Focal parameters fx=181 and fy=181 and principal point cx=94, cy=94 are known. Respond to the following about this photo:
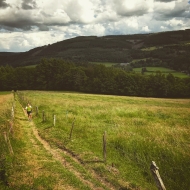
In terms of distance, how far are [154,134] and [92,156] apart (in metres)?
5.31

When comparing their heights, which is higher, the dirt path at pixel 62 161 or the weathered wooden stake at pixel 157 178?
the weathered wooden stake at pixel 157 178

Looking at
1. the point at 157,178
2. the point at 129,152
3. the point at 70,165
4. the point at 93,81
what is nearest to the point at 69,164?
the point at 70,165

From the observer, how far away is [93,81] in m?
81.3

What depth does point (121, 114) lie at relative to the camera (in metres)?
22.7

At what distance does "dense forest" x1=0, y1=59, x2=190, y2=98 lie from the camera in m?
74.2

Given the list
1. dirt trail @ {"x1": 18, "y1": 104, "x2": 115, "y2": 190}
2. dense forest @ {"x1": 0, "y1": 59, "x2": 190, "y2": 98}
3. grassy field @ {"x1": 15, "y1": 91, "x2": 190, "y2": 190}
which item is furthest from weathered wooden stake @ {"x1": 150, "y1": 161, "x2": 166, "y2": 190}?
dense forest @ {"x1": 0, "y1": 59, "x2": 190, "y2": 98}

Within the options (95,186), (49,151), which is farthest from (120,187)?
(49,151)

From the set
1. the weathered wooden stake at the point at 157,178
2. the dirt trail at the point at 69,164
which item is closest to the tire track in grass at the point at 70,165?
the dirt trail at the point at 69,164

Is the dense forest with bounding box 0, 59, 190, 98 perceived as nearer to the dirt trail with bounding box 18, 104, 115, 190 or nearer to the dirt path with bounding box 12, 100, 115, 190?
the dirt path with bounding box 12, 100, 115, 190

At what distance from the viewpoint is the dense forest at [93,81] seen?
74.2 meters

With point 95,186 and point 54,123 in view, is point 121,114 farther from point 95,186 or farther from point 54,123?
point 95,186

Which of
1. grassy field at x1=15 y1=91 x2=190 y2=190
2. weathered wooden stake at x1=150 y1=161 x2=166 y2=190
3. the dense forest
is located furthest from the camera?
the dense forest

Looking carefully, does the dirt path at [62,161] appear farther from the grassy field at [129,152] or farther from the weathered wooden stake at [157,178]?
the weathered wooden stake at [157,178]

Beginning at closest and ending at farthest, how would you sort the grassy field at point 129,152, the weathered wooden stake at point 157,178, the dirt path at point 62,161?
the weathered wooden stake at point 157,178
the dirt path at point 62,161
the grassy field at point 129,152
